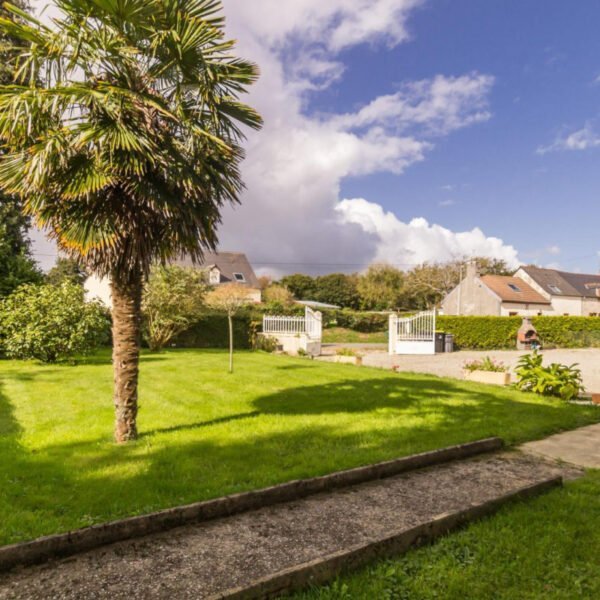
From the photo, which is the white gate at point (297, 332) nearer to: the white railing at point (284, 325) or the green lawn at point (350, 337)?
the white railing at point (284, 325)

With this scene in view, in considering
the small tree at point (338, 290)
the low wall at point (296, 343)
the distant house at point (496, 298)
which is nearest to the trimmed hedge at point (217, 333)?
the low wall at point (296, 343)

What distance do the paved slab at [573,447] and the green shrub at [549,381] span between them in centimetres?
284

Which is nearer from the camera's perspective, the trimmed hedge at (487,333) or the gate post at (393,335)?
the gate post at (393,335)

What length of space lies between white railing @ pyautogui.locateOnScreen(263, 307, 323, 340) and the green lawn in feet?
33.5

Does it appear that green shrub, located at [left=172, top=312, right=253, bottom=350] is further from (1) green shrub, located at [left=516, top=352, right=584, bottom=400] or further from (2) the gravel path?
(2) the gravel path

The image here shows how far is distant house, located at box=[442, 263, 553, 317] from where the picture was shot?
122 ft

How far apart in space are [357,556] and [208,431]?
3.74 m

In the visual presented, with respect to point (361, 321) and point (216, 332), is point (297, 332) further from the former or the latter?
point (361, 321)

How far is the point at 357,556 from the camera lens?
10.1 ft

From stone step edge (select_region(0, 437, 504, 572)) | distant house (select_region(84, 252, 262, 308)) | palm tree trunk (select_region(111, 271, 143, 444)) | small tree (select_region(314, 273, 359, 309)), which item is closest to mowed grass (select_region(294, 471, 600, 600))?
stone step edge (select_region(0, 437, 504, 572))

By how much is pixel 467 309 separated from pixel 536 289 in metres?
8.29

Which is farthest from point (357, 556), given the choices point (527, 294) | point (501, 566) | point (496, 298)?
point (527, 294)

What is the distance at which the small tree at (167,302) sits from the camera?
2080 cm

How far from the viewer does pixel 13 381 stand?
35.2 feet
